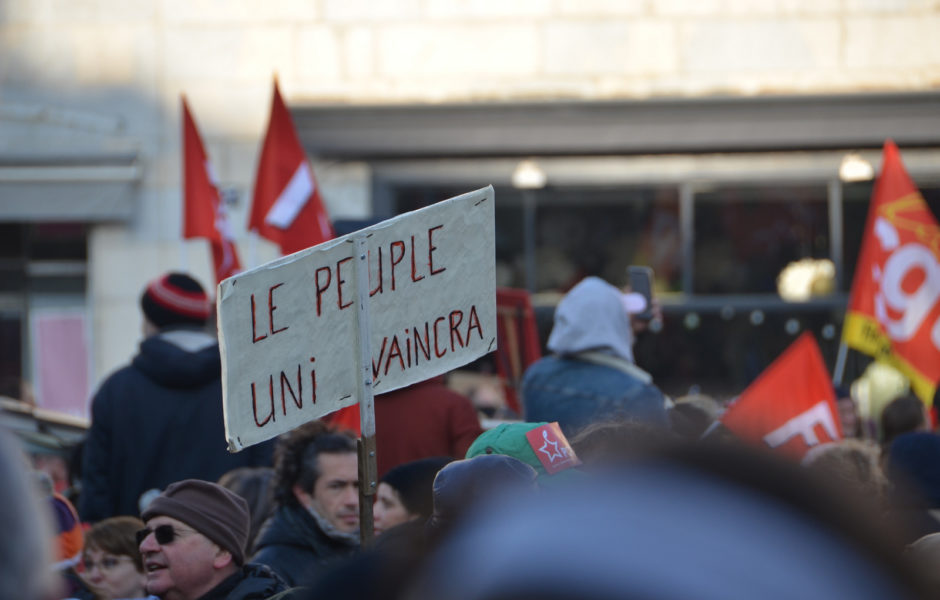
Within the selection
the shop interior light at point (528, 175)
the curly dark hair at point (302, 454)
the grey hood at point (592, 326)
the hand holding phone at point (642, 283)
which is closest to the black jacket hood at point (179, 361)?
the curly dark hair at point (302, 454)

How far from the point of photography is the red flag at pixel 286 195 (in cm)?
668

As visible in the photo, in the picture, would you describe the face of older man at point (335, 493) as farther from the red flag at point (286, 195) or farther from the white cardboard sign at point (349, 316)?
the red flag at point (286, 195)

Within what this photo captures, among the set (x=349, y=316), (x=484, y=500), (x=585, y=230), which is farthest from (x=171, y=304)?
(x=585, y=230)

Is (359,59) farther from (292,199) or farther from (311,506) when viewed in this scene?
(311,506)

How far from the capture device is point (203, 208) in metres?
7.35

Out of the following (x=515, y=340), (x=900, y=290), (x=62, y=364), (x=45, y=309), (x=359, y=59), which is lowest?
(x=62, y=364)

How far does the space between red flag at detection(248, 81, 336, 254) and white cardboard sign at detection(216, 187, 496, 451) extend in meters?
3.56

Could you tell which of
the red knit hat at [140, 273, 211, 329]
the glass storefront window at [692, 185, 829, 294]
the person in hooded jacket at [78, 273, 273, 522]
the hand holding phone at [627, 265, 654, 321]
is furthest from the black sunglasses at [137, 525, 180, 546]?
the glass storefront window at [692, 185, 829, 294]

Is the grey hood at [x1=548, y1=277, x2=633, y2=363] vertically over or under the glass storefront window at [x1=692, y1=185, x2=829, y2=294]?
over

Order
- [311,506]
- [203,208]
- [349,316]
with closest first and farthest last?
[349,316]
[311,506]
[203,208]

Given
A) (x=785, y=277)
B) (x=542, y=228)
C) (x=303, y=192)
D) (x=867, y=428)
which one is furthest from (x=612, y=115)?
(x=303, y=192)

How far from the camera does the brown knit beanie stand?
10.3 feet

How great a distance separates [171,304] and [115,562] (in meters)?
1.32

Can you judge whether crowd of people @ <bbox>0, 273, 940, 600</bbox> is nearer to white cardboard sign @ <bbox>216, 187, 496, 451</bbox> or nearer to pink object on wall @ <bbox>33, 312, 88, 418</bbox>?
white cardboard sign @ <bbox>216, 187, 496, 451</bbox>
